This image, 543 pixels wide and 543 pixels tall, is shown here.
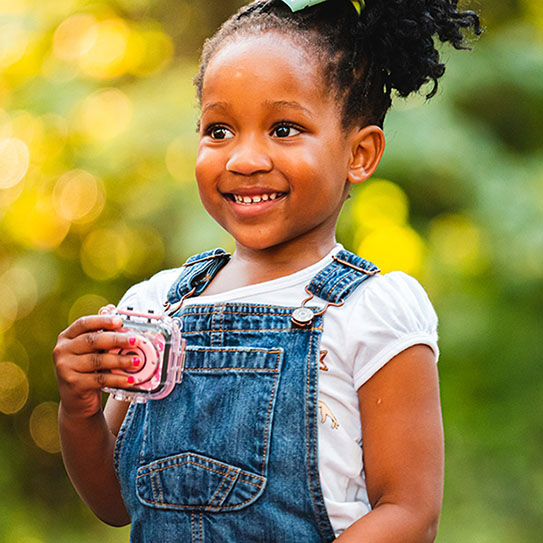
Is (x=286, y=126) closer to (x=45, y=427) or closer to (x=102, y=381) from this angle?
(x=102, y=381)

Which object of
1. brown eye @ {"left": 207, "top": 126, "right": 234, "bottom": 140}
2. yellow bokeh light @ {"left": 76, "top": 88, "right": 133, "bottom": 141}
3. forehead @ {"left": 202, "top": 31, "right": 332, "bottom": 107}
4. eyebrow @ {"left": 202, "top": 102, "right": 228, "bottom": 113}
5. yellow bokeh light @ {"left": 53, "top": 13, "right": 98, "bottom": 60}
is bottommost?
yellow bokeh light @ {"left": 76, "top": 88, "right": 133, "bottom": 141}

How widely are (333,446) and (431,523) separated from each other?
0.18m

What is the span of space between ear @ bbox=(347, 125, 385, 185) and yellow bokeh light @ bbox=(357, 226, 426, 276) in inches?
62.7

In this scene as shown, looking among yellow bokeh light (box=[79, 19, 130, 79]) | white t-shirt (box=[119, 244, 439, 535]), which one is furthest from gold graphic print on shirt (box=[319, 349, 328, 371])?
yellow bokeh light (box=[79, 19, 130, 79])

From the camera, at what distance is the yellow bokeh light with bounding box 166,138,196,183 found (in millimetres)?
3190

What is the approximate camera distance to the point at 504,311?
131 inches

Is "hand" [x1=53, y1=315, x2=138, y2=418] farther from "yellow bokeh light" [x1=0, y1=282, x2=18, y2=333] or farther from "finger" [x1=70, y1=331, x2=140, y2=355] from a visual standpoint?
"yellow bokeh light" [x1=0, y1=282, x2=18, y2=333]

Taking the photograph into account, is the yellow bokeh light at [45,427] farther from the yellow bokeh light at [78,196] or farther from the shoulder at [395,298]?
the shoulder at [395,298]

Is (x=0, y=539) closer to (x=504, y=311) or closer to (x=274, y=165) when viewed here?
(x=504, y=311)

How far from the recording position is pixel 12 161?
12.0ft

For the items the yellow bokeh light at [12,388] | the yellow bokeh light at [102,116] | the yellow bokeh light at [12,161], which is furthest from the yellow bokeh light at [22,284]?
the yellow bokeh light at [102,116]

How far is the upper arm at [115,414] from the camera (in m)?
1.56

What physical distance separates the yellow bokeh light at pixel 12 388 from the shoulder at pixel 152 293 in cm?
261

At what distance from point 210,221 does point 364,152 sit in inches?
61.3
